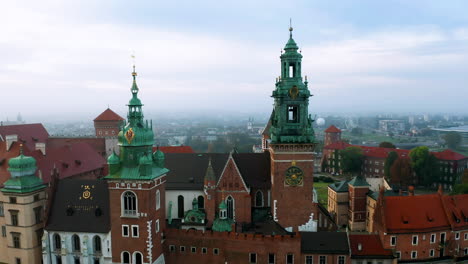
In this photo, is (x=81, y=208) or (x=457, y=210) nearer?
(x=81, y=208)

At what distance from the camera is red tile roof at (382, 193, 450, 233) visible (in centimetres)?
5072

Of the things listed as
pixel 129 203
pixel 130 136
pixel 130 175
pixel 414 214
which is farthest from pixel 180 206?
pixel 414 214

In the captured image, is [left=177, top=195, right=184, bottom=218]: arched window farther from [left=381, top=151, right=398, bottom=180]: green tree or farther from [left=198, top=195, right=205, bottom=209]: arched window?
[left=381, top=151, right=398, bottom=180]: green tree

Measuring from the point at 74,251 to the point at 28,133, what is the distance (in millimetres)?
45926

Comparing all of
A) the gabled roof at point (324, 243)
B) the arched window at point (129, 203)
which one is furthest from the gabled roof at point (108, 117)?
the gabled roof at point (324, 243)

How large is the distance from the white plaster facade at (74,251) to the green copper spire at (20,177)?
242 inches

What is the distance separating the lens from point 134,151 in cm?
4278

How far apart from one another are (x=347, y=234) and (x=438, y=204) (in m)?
17.7

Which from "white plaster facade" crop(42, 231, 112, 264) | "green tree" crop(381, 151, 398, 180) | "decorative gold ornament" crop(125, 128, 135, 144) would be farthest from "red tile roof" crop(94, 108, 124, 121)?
"green tree" crop(381, 151, 398, 180)

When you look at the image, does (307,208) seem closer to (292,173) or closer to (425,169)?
(292,173)

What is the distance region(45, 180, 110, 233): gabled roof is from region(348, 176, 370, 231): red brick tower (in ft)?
141

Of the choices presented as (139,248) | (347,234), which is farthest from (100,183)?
(347,234)

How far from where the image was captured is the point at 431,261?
5150 cm

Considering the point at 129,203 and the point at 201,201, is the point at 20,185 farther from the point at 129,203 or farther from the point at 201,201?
the point at 201,201
